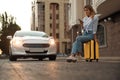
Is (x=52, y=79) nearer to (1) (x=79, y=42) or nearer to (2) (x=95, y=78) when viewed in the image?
(2) (x=95, y=78)

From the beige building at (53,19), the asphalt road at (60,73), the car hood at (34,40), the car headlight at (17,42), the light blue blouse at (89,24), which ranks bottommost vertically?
the asphalt road at (60,73)

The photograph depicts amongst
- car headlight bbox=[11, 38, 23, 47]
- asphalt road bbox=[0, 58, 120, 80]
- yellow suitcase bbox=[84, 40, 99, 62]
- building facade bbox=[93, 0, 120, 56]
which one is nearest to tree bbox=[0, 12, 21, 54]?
building facade bbox=[93, 0, 120, 56]

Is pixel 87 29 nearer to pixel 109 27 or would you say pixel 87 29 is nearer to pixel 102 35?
pixel 109 27

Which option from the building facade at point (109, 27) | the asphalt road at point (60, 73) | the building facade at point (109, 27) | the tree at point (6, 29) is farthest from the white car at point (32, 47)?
the tree at point (6, 29)

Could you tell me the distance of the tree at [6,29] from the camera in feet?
274

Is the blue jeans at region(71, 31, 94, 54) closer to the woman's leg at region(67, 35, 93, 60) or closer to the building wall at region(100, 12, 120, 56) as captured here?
the woman's leg at region(67, 35, 93, 60)

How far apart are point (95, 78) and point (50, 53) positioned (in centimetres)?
1202

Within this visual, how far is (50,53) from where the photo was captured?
18.1 metres

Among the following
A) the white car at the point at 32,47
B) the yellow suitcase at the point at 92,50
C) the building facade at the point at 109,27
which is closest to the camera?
the yellow suitcase at the point at 92,50

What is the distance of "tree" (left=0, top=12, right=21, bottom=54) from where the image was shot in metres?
83.6

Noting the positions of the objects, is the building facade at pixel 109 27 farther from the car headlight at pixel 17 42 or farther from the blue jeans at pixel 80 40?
the blue jeans at pixel 80 40

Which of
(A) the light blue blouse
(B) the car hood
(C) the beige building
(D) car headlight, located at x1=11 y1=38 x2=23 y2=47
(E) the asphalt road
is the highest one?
(C) the beige building

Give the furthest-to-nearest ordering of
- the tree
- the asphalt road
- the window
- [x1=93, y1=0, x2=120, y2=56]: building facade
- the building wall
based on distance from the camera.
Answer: the tree, the window, the building wall, [x1=93, y1=0, x2=120, y2=56]: building facade, the asphalt road

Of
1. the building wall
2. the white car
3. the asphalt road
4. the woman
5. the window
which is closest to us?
the asphalt road
